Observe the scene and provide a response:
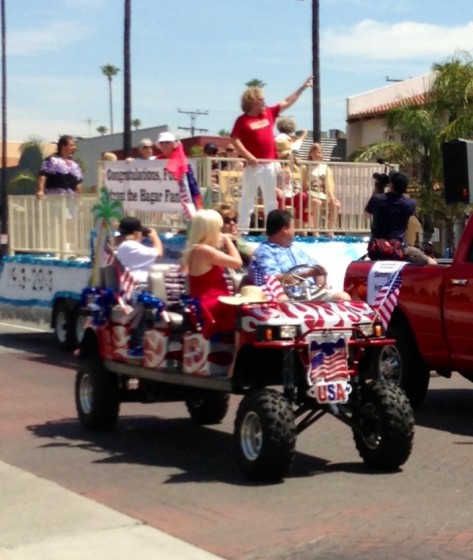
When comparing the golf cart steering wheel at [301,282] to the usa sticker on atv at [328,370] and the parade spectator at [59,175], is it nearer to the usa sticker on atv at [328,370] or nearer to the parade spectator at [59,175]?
the usa sticker on atv at [328,370]

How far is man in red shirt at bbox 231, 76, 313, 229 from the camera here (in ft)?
48.6

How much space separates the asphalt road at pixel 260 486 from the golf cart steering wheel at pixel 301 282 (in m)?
1.25

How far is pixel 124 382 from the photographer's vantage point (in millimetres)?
10328

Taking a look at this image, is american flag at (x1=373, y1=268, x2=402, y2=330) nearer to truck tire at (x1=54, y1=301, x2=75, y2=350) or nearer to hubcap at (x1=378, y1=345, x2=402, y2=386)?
hubcap at (x1=378, y1=345, x2=402, y2=386)

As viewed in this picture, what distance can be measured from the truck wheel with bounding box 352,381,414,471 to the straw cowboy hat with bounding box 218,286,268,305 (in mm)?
995

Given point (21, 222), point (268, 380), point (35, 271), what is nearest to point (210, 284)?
point (268, 380)

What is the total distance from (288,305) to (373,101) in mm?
44813

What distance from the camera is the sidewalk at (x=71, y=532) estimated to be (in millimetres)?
6484

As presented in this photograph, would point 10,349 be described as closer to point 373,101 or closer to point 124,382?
point 124,382

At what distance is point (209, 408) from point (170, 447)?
37.1 inches

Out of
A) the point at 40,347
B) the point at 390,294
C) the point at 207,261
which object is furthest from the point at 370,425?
the point at 40,347

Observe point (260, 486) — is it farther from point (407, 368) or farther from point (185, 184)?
point (407, 368)

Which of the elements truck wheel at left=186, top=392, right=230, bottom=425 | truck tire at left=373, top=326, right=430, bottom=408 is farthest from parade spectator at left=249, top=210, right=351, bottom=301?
truck tire at left=373, top=326, right=430, bottom=408

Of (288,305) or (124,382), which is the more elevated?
(288,305)
